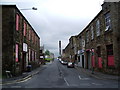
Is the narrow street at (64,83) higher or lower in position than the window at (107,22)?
lower

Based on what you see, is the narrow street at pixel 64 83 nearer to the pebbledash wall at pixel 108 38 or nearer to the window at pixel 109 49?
the pebbledash wall at pixel 108 38

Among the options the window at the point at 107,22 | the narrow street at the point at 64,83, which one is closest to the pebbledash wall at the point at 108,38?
the window at the point at 107,22

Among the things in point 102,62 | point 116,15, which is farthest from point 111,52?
point 116,15

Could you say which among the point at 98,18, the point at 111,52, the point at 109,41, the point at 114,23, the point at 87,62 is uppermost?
the point at 98,18

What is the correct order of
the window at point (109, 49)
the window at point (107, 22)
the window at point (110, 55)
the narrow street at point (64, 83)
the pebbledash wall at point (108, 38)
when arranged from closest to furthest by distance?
the narrow street at point (64, 83), the pebbledash wall at point (108, 38), the window at point (110, 55), the window at point (109, 49), the window at point (107, 22)

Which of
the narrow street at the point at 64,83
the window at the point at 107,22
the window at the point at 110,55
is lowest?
the narrow street at the point at 64,83

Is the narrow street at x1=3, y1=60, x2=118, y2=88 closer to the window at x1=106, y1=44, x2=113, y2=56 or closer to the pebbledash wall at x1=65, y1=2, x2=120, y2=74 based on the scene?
the pebbledash wall at x1=65, y1=2, x2=120, y2=74

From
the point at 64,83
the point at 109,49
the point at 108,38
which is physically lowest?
the point at 64,83

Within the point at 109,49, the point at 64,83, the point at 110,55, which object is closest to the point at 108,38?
the point at 109,49

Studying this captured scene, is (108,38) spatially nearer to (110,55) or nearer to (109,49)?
(109,49)

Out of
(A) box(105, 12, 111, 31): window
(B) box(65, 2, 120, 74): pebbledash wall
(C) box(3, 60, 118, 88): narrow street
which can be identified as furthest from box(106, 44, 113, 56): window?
(C) box(3, 60, 118, 88): narrow street

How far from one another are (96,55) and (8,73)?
13376mm

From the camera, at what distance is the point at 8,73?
17.6 meters

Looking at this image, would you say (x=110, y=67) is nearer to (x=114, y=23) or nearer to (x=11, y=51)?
(x=114, y=23)
